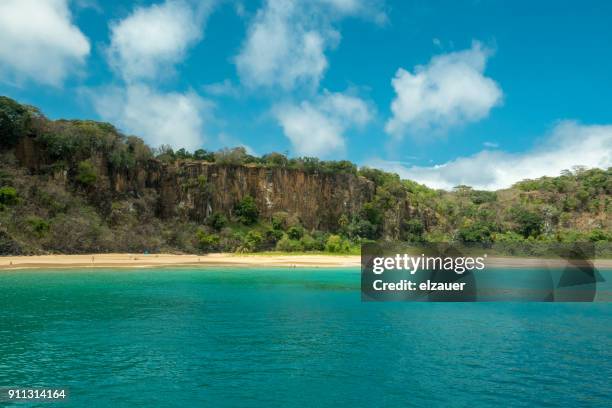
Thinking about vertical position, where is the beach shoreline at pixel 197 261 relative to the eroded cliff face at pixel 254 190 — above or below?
below

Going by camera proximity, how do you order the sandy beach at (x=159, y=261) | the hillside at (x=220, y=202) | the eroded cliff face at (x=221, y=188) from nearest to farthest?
the sandy beach at (x=159, y=261), the hillside at (x=220, y=202), the eroded cliff face at (x=221, y=188)

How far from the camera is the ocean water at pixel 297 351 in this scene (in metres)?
11.0

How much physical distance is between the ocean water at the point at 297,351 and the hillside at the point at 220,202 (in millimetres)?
31638

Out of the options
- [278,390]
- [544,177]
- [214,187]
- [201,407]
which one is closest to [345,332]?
[278,390]

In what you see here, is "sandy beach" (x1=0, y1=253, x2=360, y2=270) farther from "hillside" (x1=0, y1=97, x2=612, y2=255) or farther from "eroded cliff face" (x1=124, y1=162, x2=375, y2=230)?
"eroded cliff face" (x1=124, y1=162, x2=375, y2=230)

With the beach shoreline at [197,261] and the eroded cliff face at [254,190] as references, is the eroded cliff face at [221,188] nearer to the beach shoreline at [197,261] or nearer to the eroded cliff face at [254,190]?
the eroded cliff face at [254,190]

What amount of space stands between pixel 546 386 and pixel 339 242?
62710 millimetres

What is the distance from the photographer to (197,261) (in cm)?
5306

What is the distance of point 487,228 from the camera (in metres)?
87.0

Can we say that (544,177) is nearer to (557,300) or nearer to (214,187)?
(214,187)

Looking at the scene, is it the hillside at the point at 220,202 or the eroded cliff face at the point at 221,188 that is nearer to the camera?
the hillside at the point at 220,202

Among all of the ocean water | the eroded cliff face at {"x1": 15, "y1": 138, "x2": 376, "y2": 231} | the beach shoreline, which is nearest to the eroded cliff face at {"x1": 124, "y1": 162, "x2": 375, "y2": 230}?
the eroded cliff face at {"x1": 15, "y1": 138, "x2": 376, "y2": 231}

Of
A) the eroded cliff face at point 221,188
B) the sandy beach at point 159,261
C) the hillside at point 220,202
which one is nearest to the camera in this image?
the sandy beach at point 159,261

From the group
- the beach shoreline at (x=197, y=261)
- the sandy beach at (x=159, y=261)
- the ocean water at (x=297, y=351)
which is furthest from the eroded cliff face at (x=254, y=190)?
the ocean water at (x=297, y=351)
